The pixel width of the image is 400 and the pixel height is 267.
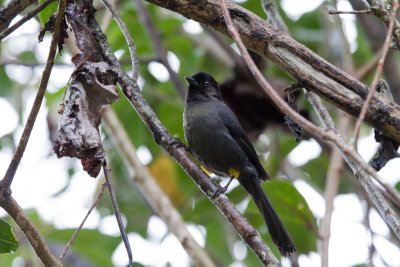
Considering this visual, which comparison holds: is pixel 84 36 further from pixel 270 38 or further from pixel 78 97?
A: pixel 270 38

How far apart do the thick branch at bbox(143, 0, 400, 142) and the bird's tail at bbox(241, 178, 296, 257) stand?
135cm

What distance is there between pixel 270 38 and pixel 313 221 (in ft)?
5.72

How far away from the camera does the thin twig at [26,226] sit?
2369mm

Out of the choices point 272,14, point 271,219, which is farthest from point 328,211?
point 272,14

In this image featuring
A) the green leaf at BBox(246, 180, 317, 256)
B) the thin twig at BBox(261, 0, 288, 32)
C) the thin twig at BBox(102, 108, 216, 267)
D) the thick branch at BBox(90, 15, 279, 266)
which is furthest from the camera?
the green leaf at BBox(246, 180, 317, 256)

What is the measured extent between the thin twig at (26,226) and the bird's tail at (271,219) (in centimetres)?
155

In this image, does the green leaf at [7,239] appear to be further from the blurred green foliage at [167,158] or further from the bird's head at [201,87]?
the bird's head at [201,87]

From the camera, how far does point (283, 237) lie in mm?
3877

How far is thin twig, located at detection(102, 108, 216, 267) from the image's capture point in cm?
367

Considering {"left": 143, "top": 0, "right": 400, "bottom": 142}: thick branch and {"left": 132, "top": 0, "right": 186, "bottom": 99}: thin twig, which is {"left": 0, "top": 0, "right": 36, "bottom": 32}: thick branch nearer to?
{"left": 143, "top": 0, "right": 400, "bottom": 142}: thick branch

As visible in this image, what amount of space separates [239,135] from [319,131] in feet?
8.95

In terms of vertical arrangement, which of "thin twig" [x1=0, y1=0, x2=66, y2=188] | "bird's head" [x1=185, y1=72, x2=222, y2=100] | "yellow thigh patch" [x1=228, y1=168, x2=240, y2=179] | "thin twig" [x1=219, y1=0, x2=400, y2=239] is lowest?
"thin twig" [x1=219, y1=0, x2=400, y2=239]

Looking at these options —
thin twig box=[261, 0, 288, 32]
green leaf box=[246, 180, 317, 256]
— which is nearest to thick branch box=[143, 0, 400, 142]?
thin twig box=[261, 0, 288, 32]

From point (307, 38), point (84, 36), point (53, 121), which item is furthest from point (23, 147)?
point (307, 38)
